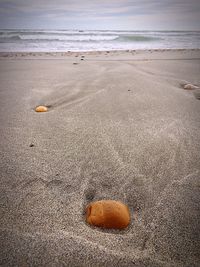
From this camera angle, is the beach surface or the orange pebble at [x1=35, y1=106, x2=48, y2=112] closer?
the beach surface

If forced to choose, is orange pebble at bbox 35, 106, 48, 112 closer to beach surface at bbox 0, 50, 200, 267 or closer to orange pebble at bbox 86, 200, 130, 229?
beach surface at bbox 0, 50, 200, 267

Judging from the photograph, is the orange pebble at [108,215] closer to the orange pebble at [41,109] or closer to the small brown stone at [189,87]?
the orange pebble at [41,109]

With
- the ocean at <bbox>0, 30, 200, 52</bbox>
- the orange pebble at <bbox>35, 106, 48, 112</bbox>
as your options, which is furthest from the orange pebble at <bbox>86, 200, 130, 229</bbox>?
the ocean at <bbox>0, 30, 200, 52</bbox>

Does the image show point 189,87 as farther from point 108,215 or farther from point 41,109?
point 108,215

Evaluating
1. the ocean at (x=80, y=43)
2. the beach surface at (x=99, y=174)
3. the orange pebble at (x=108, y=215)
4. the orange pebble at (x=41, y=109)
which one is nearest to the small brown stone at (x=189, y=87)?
the beach surface at (x=99, y=174)

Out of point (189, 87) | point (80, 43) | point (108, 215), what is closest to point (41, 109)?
point (108, 215)

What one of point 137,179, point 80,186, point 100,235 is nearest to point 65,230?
point 100,235
